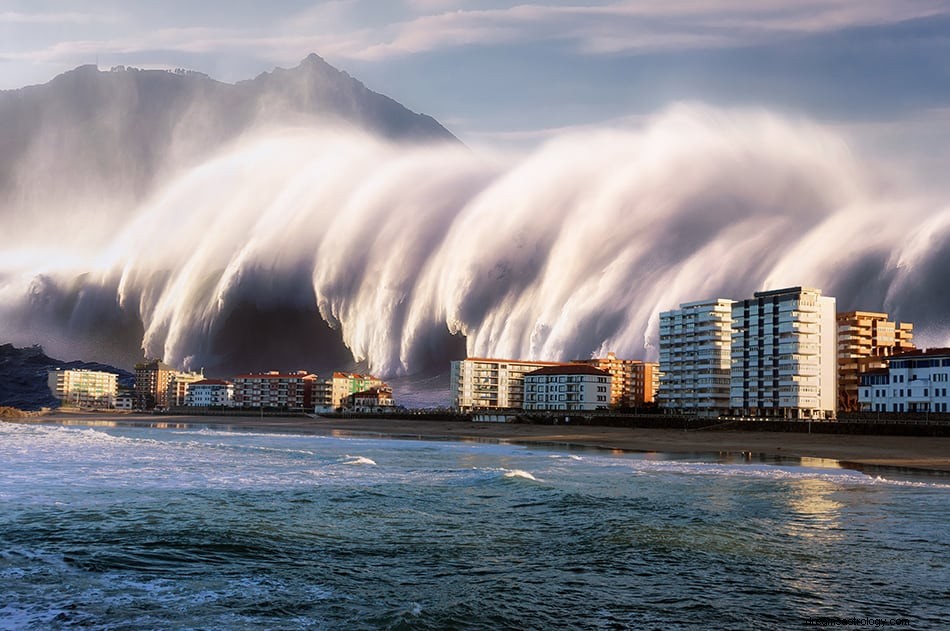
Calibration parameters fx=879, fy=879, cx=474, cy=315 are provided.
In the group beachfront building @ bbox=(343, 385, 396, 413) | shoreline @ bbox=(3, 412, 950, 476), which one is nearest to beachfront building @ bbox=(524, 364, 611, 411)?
beachfront building @ bbox=(343, 385, 396, 413)

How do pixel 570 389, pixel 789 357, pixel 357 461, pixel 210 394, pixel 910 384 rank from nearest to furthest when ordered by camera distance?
pixel 357 461, pixel 910 384, pixel 789 357, pixel 570 389, pixel 210 394

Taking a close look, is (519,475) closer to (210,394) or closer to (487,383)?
(487,383)

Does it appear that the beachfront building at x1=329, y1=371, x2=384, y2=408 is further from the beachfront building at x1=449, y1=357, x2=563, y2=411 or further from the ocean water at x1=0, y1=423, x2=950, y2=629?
the ocean water at x1=0, y1=423, x2=950, y2=629

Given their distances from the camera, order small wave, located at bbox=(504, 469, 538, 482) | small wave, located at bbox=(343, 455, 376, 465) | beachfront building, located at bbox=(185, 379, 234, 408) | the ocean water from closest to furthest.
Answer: the ocean water → small wave, located at bbox=(504, 469, 538, 482) → small wave, located at bbox=(343, 455, 376, 465) → beachfront building, located at bbox=(185, 379, 234, 408)

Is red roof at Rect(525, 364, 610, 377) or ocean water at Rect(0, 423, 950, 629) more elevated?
red roof at Rect(525, 364, 610, 377)

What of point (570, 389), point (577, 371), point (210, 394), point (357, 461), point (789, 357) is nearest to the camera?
point (357, 461)

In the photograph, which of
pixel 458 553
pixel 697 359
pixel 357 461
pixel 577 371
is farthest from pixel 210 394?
pixel 458 553
